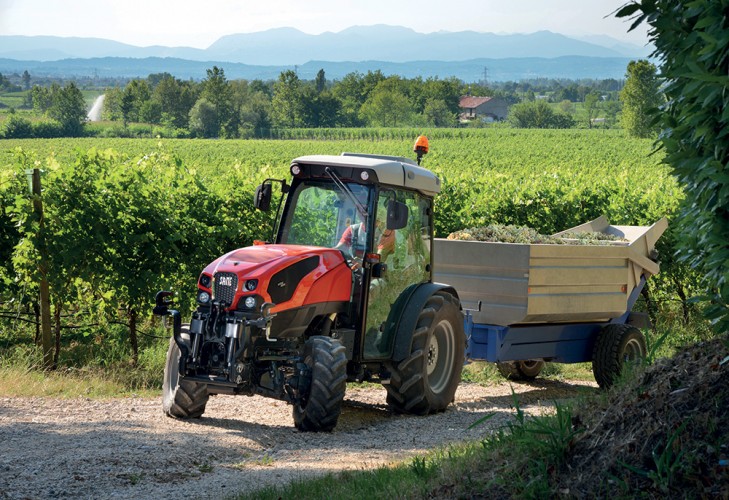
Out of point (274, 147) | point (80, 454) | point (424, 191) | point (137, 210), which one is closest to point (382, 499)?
point (80, 454)

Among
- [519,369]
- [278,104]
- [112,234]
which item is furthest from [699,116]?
[278,104]

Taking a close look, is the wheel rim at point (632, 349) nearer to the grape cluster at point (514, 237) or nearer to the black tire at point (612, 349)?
the black tire at point (612, 349)

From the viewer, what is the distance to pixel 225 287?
837cm

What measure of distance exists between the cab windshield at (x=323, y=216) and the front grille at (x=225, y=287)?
1116 millimetres

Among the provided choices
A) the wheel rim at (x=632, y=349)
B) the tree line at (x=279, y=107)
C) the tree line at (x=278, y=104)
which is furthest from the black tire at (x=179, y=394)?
the tree line at (x=278, y=104)

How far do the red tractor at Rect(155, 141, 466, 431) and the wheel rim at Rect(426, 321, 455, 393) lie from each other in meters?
0.01

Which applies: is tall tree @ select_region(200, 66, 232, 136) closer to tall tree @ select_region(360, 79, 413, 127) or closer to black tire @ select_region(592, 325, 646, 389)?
Answer: tall tree @ select_region(360, 79, 413, 127)

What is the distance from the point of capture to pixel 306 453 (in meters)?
7.67

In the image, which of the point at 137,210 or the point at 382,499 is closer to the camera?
the point at 382,499

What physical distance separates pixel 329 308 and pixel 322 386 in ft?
2.93

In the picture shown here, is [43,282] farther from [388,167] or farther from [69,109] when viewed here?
[69,109]

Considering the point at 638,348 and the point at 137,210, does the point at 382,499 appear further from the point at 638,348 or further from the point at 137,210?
the point at 137,210

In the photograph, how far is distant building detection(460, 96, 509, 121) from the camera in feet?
568

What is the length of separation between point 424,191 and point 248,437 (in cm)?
309
